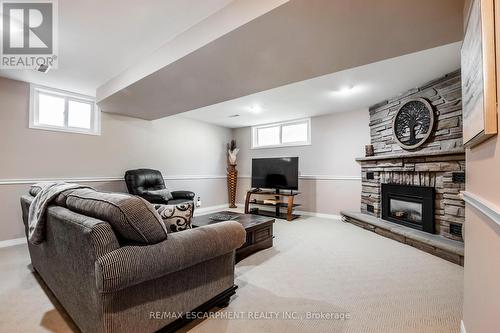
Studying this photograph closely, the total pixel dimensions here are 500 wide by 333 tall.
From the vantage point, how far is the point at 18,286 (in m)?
2.04

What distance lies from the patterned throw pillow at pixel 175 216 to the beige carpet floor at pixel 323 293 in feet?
2.11

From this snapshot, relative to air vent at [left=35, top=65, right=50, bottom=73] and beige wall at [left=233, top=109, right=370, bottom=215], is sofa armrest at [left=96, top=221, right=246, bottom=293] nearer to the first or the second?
air vent at [left=35, top=65, right=50, bottom=73]

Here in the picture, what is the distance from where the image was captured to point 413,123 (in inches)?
137

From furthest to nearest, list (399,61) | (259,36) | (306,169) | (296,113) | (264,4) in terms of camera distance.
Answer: (306,169)
(296,113)
(399,61)
(259,36)
(264,4)

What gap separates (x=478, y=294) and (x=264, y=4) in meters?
1.97

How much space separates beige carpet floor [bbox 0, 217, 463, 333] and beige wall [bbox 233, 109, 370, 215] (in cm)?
174

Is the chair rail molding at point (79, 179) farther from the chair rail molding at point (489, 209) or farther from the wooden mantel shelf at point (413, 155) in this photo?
the chair rail molding at point (489, 209)

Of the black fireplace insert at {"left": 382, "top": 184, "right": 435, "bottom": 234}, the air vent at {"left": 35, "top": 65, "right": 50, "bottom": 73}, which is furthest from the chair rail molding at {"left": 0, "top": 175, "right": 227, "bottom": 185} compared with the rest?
the black fireplace insert at {"left": 382, "top": 184, "right": 435, "bottom": 234}

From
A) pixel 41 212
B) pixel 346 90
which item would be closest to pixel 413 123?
pixel 346 90

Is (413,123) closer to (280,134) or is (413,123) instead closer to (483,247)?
(280,134)

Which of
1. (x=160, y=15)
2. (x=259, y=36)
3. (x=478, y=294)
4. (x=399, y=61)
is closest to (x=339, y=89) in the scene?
(x=399, y=61)

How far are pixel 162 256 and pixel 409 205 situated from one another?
145 inches

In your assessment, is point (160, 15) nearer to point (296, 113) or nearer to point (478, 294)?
point (478, 294)

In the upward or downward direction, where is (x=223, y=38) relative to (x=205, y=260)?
upward
